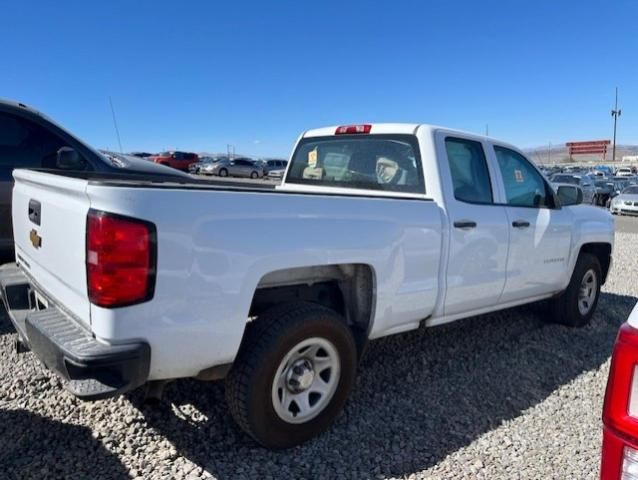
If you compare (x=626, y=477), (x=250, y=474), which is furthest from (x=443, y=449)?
(x=626, y=477)

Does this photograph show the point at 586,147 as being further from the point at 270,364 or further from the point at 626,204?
the point at 270,364

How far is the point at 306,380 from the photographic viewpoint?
9.46 ft

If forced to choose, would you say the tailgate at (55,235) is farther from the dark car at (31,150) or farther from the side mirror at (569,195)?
the side mirror at (569,195)

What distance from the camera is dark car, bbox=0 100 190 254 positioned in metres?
4.34

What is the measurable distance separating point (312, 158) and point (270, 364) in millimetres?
2345

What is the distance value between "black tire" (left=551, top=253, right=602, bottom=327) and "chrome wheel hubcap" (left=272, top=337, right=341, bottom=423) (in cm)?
310

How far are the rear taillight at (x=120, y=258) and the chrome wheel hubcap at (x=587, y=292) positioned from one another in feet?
14.8

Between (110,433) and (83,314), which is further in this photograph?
(110,433)

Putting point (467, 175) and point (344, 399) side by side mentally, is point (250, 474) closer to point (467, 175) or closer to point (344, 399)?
point (344, 399)

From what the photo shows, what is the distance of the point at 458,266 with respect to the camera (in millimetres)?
3600

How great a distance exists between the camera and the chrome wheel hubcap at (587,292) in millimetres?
5254

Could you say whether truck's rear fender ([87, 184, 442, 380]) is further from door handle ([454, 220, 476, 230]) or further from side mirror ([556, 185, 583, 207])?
side mirror ([556, 185, 583, 207])

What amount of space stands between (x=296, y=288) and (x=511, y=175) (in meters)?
2.35

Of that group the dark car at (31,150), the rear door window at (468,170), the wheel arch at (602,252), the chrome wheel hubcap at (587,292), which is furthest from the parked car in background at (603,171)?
the dark car at (31,150)
